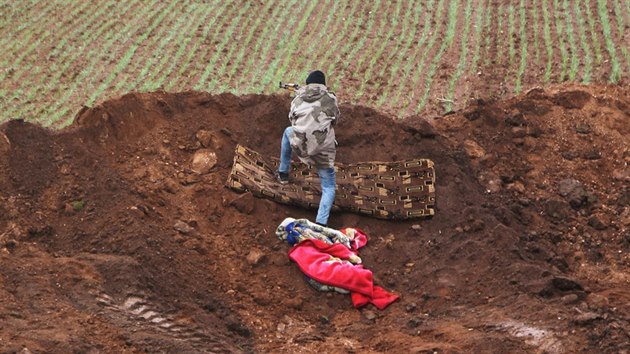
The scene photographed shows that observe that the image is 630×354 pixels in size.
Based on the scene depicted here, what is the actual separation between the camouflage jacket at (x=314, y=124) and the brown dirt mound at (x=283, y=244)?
0.82 metres

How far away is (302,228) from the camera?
356 inches

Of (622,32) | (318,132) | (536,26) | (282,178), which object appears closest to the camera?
(318,132)

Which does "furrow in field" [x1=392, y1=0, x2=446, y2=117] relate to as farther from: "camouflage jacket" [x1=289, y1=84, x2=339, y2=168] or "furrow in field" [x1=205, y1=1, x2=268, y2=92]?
"camouflage jacket" [x1=289, y1=84, x2=339, y2=168]

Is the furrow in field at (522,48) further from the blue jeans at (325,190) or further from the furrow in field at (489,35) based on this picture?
the blue jeans at (325,190)

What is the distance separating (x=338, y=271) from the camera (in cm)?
847

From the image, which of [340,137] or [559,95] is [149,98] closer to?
[340,137]

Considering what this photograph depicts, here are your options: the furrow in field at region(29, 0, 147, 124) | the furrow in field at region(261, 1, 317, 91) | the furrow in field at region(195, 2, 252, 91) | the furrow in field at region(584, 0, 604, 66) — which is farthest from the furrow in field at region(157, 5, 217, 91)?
the furrow in field at region(584, 0, 604, 66)

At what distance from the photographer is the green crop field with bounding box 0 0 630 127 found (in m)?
15.8

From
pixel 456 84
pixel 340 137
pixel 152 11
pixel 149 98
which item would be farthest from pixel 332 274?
→ pixel 152 11

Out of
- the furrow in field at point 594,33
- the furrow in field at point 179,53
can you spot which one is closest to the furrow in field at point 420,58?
the furrow in field at point 594,33

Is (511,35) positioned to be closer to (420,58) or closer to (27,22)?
(420,58)

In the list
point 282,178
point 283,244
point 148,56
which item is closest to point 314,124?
point 282,178

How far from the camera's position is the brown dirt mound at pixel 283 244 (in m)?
7.23

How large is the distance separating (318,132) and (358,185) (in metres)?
1.19
